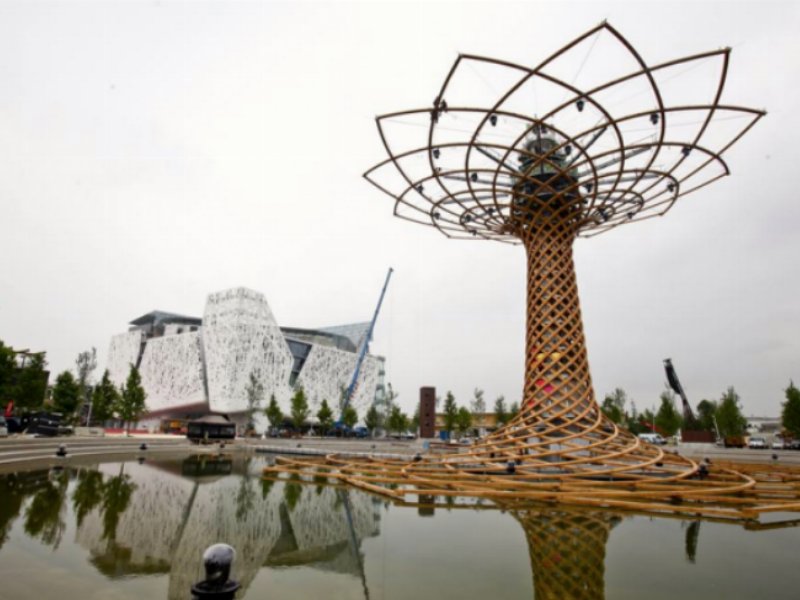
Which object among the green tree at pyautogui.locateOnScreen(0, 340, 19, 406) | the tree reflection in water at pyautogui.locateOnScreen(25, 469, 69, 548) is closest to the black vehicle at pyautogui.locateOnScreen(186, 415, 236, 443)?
the green tree at pyautogui.locateOnScreen(0, 340, 19, 406)

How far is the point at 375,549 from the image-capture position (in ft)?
20.9

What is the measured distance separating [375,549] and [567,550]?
8.91ft

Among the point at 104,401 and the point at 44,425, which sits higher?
the point at 104,401

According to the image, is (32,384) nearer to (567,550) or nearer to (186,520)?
(186,520)

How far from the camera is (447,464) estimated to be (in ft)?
45.0

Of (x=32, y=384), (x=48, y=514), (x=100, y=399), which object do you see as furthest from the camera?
(x=100, y=399)

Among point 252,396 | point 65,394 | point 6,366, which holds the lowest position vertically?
point 65,394

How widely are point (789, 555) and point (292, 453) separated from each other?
2376cm

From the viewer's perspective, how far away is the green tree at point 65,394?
35.0 metres

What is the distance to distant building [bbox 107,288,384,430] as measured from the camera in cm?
5919

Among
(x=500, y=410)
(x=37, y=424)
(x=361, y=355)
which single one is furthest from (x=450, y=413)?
(x=37, y=424)

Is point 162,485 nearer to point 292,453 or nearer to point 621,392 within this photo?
point 292,453

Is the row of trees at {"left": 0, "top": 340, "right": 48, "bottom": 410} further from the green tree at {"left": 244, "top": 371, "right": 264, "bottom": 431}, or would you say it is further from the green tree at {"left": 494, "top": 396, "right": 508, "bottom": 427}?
the green tree at {"left": 494, "top": 396, "right": 508, "bottom": 427}

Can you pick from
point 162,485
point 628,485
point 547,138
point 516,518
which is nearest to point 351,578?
point 516,518
